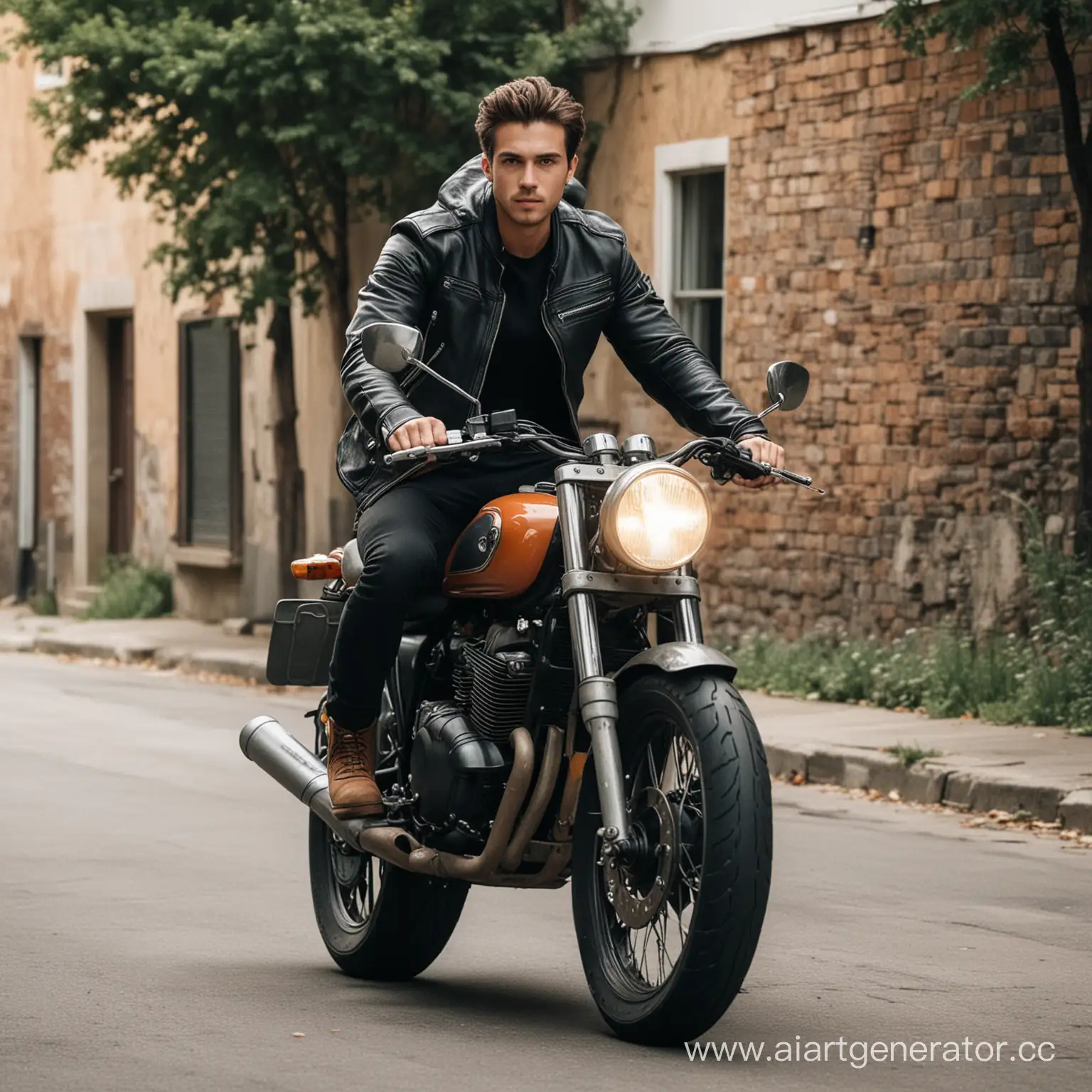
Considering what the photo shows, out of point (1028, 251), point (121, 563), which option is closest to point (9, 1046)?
point (1028, 251)

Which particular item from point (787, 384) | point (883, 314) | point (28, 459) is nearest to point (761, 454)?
point (787, 384)

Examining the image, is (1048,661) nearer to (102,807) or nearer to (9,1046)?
(102,807)

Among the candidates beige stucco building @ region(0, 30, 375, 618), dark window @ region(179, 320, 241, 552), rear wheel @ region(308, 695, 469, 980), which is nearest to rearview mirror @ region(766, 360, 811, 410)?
rear wheel @ region(308, 695, 469, 980)

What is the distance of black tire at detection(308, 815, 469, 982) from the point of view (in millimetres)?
6176

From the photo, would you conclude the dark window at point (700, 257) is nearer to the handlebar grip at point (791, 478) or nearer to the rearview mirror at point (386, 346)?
the handlebar grip at point (791, 478)

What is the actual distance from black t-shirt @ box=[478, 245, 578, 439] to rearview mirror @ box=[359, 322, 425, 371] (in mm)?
552

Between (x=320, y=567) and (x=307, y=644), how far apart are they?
23cm

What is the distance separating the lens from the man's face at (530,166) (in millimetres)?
5809

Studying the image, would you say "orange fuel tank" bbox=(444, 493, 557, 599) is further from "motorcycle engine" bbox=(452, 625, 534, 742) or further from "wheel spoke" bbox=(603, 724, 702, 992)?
"wheel spoke" bbox=(603, 724, 702, 992)

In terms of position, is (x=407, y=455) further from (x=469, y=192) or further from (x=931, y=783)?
(x=931, y=783)

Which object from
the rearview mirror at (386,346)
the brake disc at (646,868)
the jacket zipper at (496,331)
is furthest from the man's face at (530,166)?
the brake disc at (646,868)

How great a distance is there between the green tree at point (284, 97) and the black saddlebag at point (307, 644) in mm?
10440

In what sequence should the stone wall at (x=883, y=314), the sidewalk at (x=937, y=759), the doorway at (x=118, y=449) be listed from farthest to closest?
the doorway at (x=118, y=449)
the stone wall at (x=883, y=314)
the sidewalk at (x=937, y=759)

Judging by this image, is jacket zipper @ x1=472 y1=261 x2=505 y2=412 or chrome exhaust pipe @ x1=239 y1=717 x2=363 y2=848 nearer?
jacket zipper @ x1=472 y1=261 x2=505 y2=412
